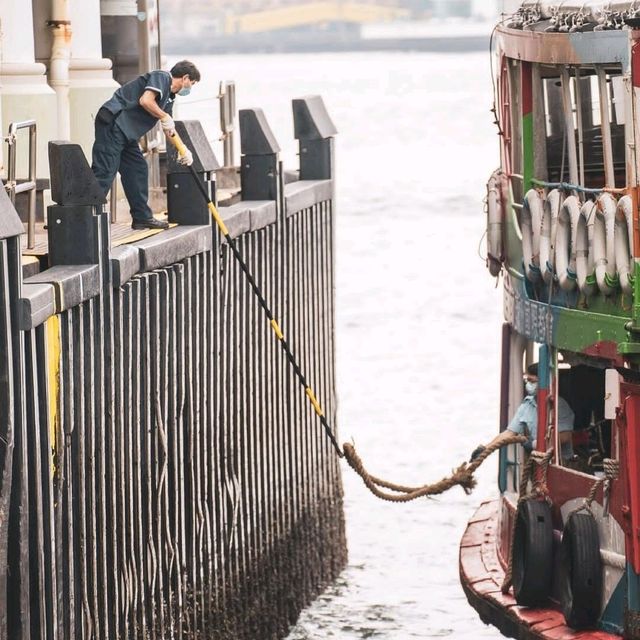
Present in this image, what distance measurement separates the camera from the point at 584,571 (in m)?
13.6

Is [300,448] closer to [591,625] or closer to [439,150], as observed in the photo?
[591,625]

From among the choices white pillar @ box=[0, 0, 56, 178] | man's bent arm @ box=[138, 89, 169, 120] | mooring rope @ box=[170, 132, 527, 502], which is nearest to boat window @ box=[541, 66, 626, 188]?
mooring rope @ box=[170, 132, 527, 502]

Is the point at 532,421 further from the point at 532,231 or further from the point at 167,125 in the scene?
the point at 167,125

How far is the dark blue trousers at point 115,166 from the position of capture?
15398mm

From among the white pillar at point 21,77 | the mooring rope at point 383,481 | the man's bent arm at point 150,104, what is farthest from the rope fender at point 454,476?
the white pillar at point 21,77

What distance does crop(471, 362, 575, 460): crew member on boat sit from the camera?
14859 millimetres

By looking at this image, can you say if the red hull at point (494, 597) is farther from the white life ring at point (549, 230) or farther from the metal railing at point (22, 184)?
the metal railing at point (22, 184)

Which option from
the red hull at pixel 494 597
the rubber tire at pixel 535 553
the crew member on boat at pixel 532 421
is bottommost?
the red hull at pixel 494 597

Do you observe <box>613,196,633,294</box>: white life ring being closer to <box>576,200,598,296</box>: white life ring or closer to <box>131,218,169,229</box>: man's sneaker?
<box>576,200,598,296</box>: white life ring

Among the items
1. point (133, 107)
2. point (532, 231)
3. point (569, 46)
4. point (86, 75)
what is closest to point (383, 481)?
point (532, 231)

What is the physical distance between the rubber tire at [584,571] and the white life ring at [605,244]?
1.58 meters

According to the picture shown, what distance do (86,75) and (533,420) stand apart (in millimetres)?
6739

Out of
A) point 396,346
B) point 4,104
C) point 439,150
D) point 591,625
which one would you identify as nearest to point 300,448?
point 4,104

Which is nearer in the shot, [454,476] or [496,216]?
[454,476]
